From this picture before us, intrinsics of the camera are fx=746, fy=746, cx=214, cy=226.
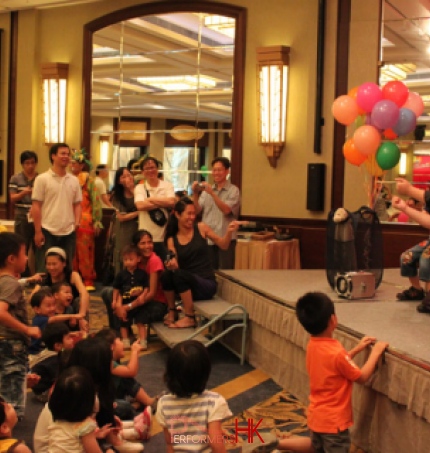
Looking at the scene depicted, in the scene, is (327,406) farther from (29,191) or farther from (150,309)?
(29,191)

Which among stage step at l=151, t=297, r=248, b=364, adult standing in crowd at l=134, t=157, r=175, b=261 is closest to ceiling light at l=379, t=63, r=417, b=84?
adult standing in crowd at l=134, t=157, r=175, b=261

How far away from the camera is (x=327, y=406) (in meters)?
2.94

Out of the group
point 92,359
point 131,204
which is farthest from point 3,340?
point 131,204

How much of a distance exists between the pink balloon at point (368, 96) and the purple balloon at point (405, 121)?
0.63 feet

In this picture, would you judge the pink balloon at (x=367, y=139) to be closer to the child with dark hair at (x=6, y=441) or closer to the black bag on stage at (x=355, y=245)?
the black bag on stage at (x=355, y=245)

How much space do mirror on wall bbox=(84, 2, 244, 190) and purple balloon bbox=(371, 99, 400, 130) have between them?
2.33 metres

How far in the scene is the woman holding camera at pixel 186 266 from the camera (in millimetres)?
4801

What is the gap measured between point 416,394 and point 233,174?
456 cm

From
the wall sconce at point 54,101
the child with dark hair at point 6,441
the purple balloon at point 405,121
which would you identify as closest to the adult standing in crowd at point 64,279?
the child with dark hair at point 6,441

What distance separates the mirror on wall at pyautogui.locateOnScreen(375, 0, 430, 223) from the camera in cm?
627

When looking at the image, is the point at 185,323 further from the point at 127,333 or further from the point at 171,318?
the point at 127,333

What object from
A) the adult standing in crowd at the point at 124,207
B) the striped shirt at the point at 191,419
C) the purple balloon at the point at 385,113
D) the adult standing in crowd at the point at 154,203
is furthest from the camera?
the adult standing in crowd at the point at 124,207

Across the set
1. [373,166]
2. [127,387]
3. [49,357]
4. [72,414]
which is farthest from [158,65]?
[72,414]

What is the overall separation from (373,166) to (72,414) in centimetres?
343
